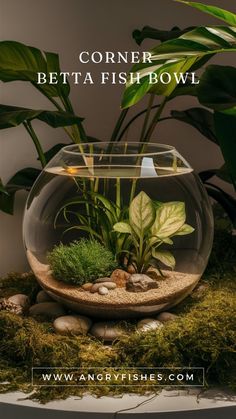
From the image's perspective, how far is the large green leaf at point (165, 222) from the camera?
971 mm

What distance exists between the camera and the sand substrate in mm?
968

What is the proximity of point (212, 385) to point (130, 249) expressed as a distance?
0.77 feet

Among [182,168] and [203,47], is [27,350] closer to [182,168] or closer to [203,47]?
[182,168]

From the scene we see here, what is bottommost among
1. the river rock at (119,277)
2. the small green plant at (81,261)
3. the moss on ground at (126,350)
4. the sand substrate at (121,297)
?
the moss on ground at (126,350)

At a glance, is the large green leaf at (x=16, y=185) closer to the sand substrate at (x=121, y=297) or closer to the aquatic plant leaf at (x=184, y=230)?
the sand substrate at (x=121, y=297)

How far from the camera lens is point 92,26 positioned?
4.36 feet

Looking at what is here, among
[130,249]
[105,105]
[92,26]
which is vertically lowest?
[130,249]

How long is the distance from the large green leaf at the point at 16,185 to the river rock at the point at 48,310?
0.84ft

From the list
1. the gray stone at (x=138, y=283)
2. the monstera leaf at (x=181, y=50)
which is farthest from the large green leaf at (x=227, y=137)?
the gray stone at (x=138, y=283)

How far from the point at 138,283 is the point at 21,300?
254 millimetres

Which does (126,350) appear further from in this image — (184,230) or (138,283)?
(184,230)

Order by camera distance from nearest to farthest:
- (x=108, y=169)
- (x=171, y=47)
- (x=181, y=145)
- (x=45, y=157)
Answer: (x=171, y=47) < (x=108, y=169) < (x=45, y=157) < (x=181, y=145)

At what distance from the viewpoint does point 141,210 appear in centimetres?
96

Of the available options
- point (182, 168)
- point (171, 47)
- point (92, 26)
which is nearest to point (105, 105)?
point (92, 26)
